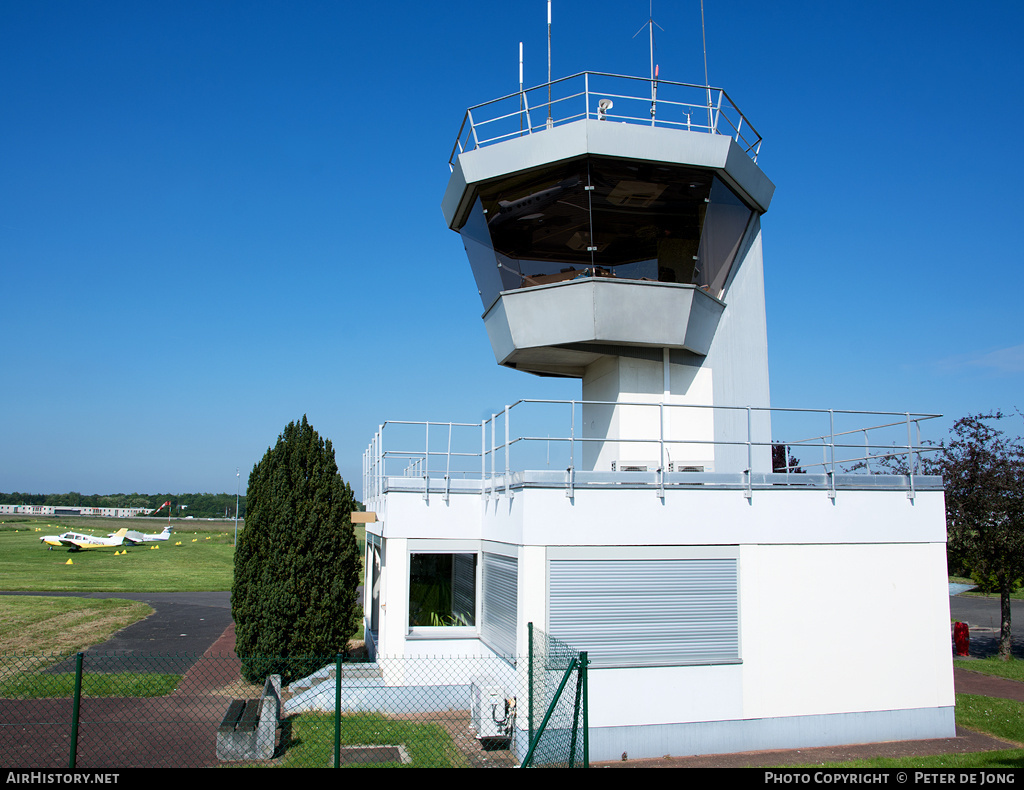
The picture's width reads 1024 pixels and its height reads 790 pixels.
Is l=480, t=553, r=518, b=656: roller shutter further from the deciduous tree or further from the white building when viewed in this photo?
the deciduous tree

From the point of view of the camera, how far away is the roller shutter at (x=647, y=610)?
400 inches

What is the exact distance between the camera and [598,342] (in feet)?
44.2

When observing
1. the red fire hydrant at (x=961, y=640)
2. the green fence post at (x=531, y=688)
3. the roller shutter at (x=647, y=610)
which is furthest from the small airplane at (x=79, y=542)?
the green fence post at (x=531, y=688)

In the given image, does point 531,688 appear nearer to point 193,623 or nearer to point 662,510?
point 662,510

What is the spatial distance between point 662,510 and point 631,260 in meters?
5.00

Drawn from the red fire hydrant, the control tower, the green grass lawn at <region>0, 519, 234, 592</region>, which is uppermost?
the control tower

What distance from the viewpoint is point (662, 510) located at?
34.8ft

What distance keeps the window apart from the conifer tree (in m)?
1.47

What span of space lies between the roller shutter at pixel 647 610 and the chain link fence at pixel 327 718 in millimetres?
618

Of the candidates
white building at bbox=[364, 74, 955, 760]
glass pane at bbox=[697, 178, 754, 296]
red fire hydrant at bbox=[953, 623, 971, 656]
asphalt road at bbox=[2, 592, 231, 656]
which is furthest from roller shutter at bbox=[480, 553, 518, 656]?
red fire hydrant at bbox=[953, 623, 971, 656]

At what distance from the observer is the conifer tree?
14.6m

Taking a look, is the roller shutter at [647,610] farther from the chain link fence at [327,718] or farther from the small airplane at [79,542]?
the small airplane at [79,542]

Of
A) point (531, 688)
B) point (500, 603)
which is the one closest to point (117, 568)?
point (500, 603)
